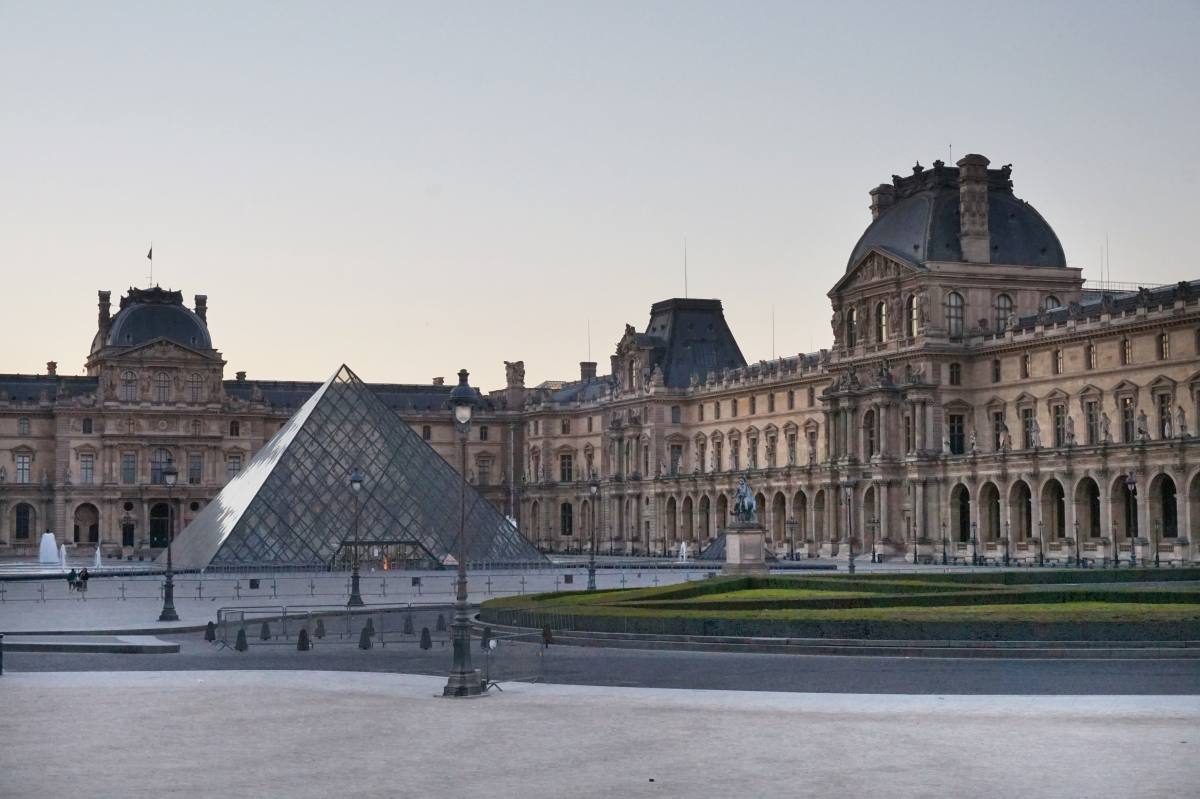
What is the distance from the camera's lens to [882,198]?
85812mm

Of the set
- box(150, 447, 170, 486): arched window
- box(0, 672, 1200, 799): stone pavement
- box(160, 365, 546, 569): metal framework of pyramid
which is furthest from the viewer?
box(150, 447, 170, 486): arched window

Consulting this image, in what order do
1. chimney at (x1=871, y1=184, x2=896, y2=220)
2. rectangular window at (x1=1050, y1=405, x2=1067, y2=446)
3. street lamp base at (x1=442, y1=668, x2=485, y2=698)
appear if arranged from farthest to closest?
chimney at (x1=871, y1=184, x2=896, y2=220) < rectangular window at (x1=1050, y1=405, x2=1067, y2=446) < street lamp base at (x1=442, y1=668, x2=485, y2=698)

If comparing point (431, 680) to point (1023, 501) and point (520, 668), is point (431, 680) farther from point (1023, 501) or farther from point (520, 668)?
point (1023, 501)

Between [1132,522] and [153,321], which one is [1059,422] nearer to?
[1132,522]

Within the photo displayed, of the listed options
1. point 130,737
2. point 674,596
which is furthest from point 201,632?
point 130,737

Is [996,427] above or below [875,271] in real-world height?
below

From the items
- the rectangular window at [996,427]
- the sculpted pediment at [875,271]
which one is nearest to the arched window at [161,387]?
the sculpted pediment at [875,271]

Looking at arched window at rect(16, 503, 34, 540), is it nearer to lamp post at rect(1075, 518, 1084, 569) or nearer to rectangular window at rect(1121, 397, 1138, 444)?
lamp post at rect(1075, 518, 1084, 569)

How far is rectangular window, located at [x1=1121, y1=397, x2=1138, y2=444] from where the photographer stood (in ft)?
228

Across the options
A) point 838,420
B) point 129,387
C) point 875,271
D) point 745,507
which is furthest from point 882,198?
point 129,387

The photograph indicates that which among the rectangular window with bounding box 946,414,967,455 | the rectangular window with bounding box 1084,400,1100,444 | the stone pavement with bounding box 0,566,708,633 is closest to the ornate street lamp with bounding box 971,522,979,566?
the rectangular window with bounding box 946,414,967,455

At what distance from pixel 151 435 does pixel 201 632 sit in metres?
77.8

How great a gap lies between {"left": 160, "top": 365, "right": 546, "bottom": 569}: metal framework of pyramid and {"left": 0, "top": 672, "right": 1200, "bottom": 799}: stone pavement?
47.6 meters

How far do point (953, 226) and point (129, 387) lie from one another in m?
53.6
